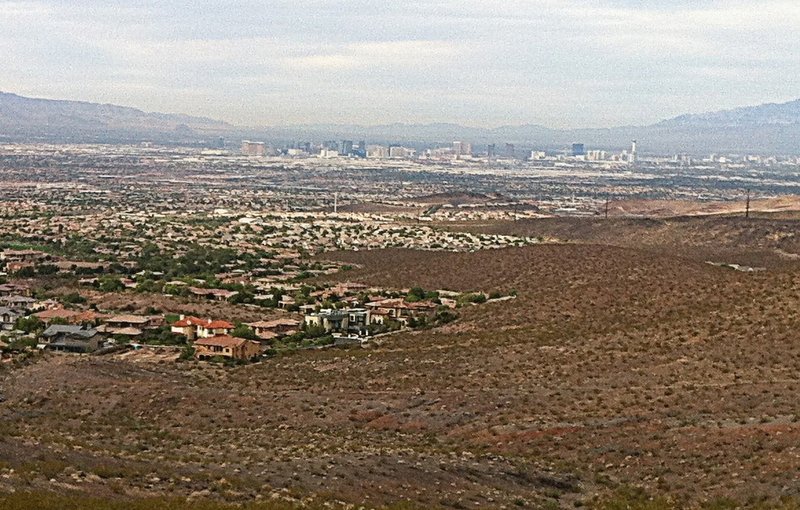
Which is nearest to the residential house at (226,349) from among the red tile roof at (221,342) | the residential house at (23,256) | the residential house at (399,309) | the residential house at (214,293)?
the red tile roof at (221,342)

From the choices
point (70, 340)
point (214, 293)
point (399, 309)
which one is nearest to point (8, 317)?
point (70, 340)

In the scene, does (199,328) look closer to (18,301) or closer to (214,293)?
(214,293)

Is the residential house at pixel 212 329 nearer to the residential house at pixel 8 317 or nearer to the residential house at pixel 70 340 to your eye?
the residential house at pixel 70 340

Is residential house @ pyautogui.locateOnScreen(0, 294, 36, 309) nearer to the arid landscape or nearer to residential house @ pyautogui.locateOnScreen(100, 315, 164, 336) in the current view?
residential house @ pyautogui.locateOnScreen(100, 315, 164, 336)

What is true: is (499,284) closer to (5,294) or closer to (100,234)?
(5,294)

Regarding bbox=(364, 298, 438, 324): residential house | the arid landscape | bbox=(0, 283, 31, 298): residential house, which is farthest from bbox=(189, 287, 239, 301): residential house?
the arid landscape

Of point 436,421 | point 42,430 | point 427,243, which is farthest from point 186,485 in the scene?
point 427,243
